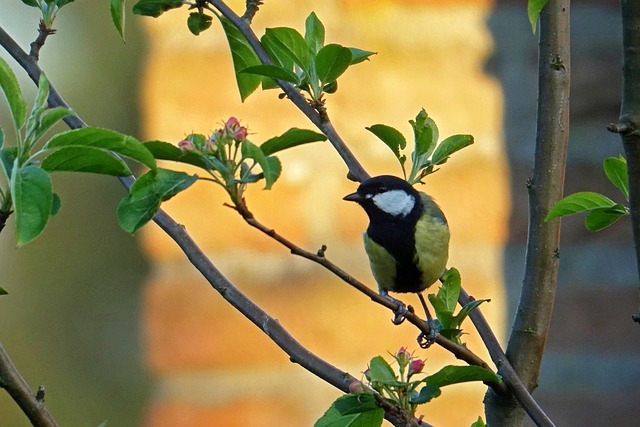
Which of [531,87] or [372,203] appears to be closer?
[372,203]

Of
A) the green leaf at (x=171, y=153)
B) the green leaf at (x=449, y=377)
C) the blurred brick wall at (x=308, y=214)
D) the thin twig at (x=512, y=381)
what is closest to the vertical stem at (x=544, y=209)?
the thin twig at (x=512, y=381)

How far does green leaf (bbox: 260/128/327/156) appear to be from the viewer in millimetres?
404

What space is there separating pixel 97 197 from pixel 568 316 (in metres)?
0.53

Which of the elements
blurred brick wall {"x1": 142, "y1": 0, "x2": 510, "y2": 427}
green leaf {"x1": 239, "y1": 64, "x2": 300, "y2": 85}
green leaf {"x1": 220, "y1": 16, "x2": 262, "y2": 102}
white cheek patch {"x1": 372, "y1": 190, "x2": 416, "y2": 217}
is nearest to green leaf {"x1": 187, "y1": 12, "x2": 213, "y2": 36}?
green leaf {"x1": 220, "y1": 16, "x2": 262, "y2": 102}

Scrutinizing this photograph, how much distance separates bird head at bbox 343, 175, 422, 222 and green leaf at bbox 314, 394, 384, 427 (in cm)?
30

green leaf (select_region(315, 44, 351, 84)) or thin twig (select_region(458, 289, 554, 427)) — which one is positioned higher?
green leaf (select_region(315, 44, 351, 84))

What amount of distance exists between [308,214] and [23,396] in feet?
2.10

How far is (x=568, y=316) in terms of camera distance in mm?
1021

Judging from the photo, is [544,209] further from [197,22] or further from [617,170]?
[197,22]

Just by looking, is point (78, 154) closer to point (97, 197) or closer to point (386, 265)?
point (386, 265)

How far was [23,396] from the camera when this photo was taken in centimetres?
39

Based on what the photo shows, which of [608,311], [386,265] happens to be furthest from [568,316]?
[386,265]

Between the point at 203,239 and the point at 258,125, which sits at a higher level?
the point at 258,125

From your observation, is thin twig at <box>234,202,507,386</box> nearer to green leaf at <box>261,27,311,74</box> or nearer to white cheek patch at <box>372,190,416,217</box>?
green leaf at <box>261,27,311,74</box>
